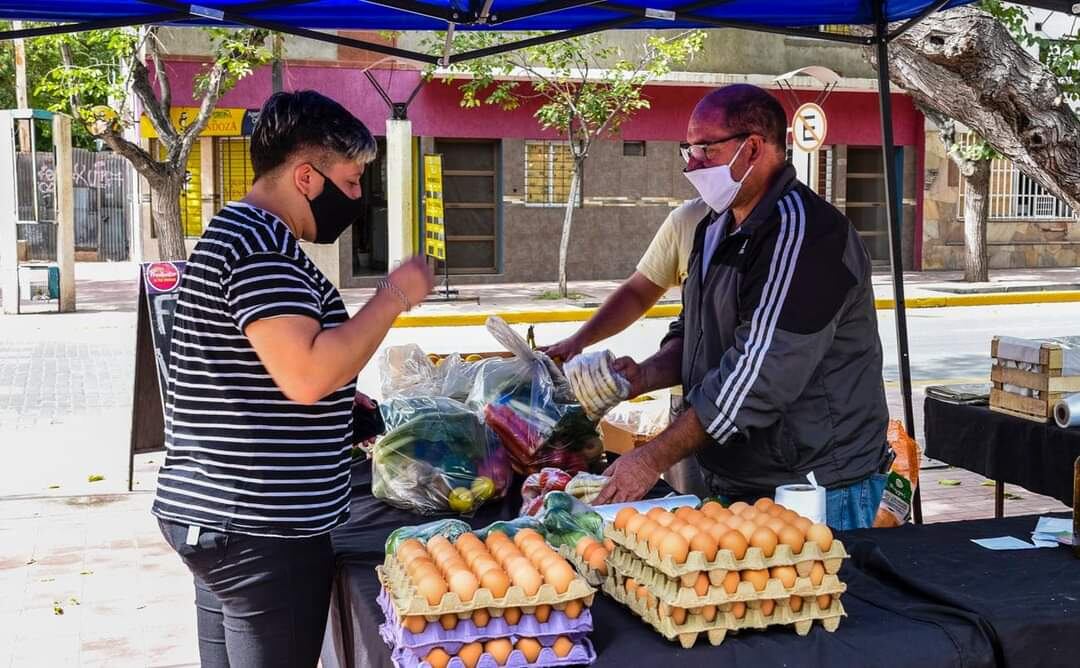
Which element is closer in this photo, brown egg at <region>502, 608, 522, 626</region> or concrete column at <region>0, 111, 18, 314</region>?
brown egg at <region>502, 608, 522, 626</region>

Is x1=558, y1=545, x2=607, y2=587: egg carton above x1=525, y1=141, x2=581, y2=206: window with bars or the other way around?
the other way around

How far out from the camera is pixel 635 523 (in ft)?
8.32

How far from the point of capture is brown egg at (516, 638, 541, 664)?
2.26 metres

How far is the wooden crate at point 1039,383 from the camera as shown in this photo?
527 centimetres

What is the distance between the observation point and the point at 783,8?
5.64 meters

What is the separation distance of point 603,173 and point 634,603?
21416mm

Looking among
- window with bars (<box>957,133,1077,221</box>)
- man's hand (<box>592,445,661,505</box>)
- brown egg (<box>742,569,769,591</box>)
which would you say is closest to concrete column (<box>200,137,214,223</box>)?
window with bars (<box>957,133,1077,221</box>)

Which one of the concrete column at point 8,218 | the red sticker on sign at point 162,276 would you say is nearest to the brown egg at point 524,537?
the red sticker on sign at point 162,276

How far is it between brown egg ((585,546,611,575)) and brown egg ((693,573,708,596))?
1.25ft

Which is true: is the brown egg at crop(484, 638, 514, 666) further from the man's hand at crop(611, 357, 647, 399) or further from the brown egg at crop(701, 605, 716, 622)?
the man's hand at crop(611, 357, 647, 399)

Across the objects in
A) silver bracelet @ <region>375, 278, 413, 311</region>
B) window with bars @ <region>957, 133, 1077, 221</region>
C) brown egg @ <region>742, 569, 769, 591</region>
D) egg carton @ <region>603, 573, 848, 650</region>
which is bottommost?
egg carton @ <region>603, 573, 848, 650</region>

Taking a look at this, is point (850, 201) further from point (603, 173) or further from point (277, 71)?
point (277, 71)

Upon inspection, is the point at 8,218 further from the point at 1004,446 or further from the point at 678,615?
the point at 678,615

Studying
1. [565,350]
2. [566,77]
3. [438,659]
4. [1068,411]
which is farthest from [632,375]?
[566,77]
